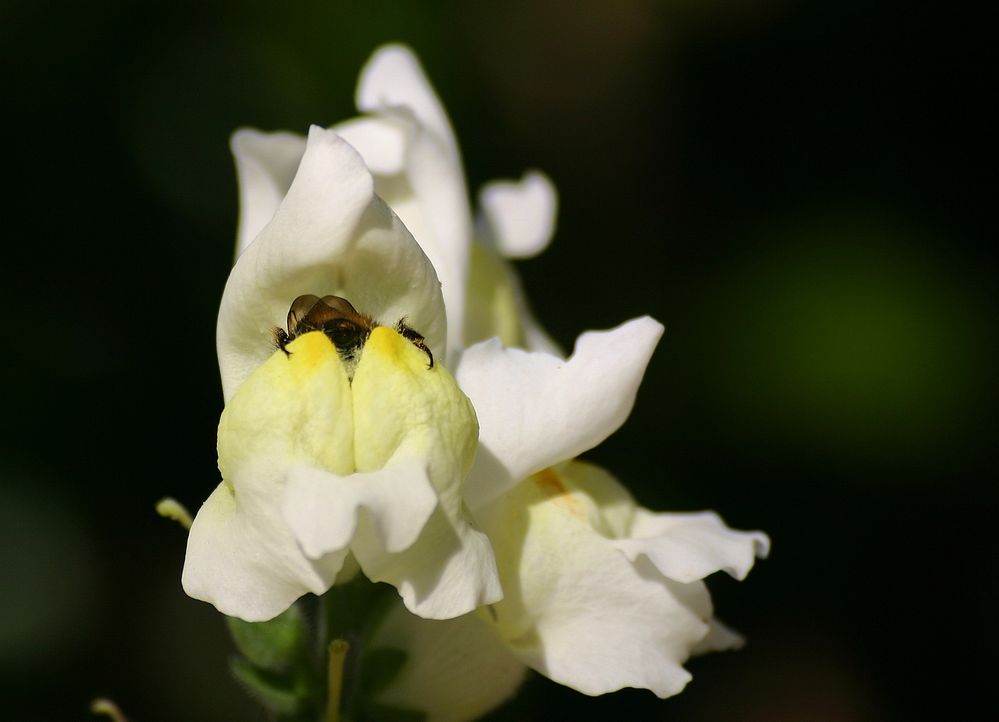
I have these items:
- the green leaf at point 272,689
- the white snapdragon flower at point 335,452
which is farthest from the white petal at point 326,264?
the green leaf at point 272,689

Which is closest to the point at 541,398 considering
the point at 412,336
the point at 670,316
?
the point at 412,336

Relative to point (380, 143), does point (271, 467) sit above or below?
below

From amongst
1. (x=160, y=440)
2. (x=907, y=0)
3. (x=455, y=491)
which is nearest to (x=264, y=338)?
(x=455, y=491)

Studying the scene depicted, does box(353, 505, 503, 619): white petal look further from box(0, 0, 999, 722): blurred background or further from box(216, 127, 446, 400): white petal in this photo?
box(0, 0, 999, 722): blurred background

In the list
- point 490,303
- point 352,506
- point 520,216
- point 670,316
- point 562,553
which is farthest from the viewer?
point 670,316

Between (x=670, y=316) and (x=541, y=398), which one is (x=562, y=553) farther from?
(x=670, y=316)

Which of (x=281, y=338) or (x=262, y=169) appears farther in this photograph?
(x=262, y=169)

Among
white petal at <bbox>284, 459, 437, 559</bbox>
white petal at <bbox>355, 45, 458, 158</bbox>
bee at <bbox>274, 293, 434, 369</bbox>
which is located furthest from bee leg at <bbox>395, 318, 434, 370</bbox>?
white petal at <bbox>355, 45, 458, 158</bbox>
